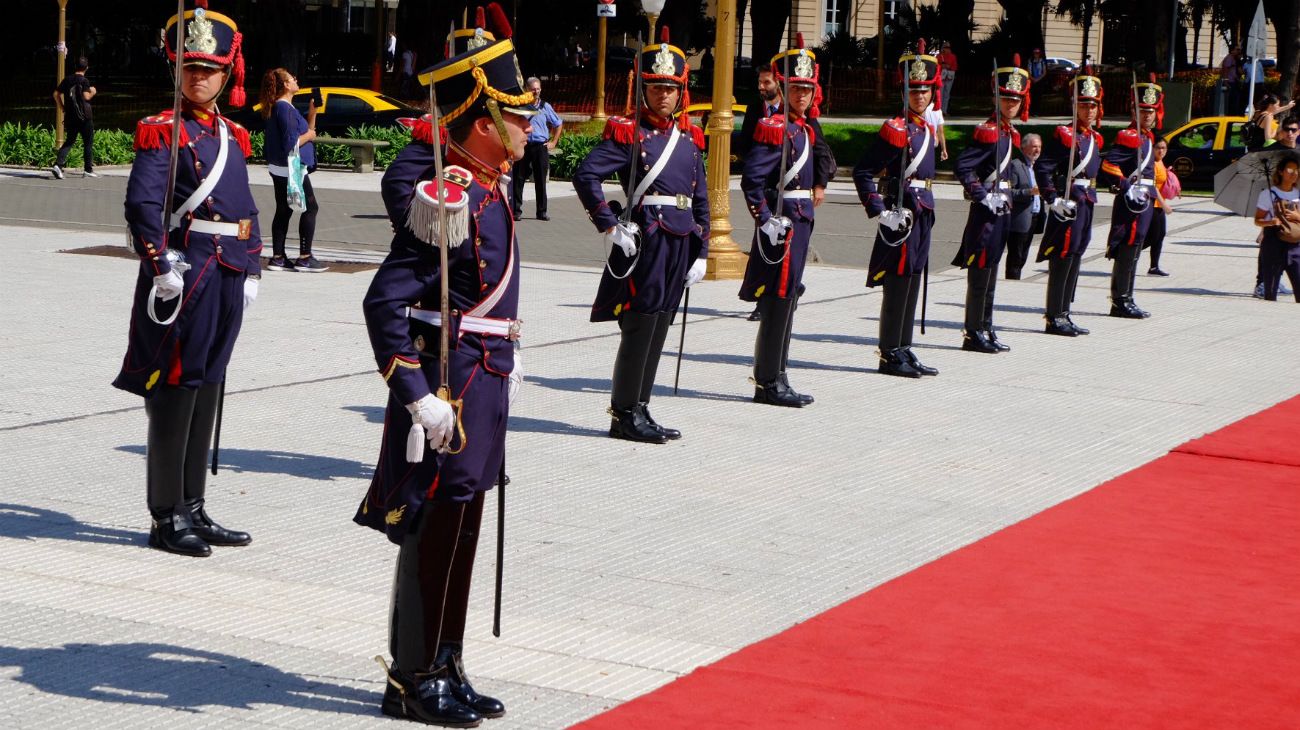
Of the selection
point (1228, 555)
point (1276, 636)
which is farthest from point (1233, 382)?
point (1276, 636)

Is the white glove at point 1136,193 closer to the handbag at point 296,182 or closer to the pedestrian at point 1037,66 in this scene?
the handbag at point 296,182

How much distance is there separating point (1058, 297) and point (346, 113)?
21.8 metres

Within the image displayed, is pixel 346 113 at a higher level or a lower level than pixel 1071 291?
higher

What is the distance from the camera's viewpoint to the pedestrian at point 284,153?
50.8 ft

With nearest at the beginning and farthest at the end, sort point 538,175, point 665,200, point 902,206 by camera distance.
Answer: point 665,200, point 902,206, point 538,175

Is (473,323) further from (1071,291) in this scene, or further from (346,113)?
(346,113)

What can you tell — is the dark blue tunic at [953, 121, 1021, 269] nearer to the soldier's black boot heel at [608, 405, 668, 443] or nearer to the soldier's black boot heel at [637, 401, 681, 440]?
the soldier's black boot heel at [637, 401, 681, 440]

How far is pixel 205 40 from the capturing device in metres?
6.89

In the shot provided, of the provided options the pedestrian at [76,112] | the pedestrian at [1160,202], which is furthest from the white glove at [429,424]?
the pedestrian at [76,112]

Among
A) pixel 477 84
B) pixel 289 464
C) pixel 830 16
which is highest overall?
pixel 830 16

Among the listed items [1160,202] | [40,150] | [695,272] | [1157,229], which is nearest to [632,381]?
[695,272]

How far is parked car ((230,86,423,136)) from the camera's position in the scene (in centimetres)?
3338

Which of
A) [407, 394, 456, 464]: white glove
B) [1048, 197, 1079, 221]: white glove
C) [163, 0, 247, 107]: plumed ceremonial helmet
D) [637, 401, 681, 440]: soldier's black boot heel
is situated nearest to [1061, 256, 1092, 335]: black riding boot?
[1048, 197, 1079, 221]: white glove

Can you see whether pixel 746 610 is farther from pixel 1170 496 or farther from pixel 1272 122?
pixel 1272 122
